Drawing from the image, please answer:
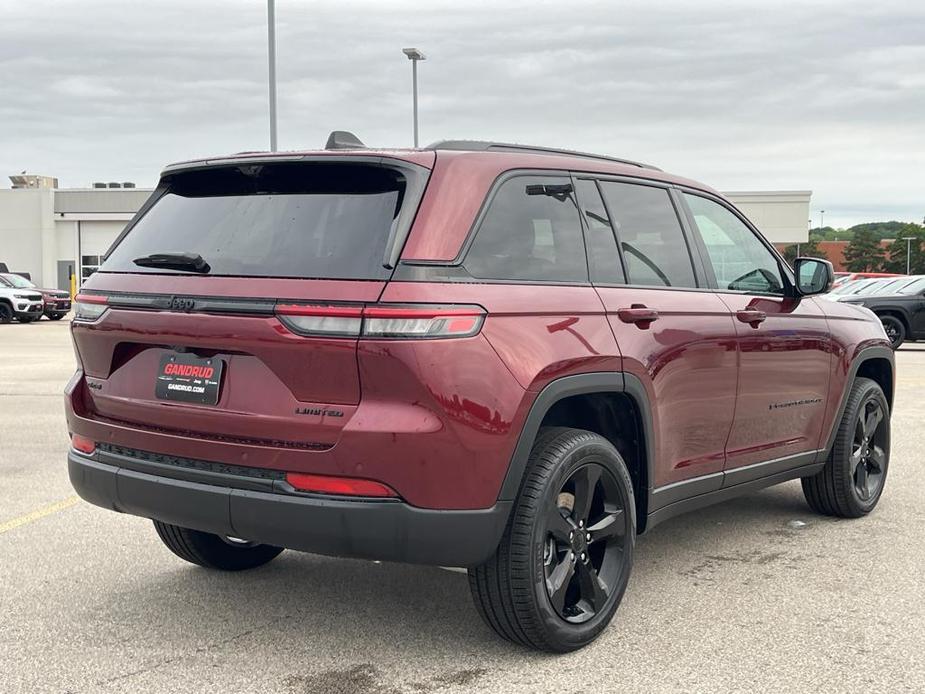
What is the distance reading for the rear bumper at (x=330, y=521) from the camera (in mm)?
3406

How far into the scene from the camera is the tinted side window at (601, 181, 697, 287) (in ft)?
14.5

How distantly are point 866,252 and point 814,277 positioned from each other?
102 meters

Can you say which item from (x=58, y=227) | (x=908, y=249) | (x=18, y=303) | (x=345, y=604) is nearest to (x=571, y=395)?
(x=345, y=604)

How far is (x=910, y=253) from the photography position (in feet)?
313

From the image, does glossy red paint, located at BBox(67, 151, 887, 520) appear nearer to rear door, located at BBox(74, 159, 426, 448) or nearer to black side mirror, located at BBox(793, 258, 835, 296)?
rear door, located at BBox(74, 159, 426, 448)

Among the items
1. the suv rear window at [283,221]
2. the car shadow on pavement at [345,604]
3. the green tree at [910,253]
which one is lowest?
the car shadow on pavement at [345,604]

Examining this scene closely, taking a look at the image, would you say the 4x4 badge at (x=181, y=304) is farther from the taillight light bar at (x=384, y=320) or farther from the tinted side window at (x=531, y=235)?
the tinted side window at (x=531, y=235)

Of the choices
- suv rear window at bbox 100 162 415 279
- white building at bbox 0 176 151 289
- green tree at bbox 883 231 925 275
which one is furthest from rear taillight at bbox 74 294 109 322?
green tree at bbox 883 231 925 275

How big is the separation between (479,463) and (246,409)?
2.63 ft

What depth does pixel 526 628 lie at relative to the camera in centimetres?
370

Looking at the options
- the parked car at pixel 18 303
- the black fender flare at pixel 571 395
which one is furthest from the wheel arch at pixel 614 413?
the parked car at pixel 18 303

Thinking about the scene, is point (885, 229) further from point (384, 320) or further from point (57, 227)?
point (384, 320)

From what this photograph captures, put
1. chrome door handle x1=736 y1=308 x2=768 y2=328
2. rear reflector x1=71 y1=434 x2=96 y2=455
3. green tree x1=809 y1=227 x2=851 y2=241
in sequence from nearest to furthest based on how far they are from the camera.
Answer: rear reflector x1=71 y1=434 x2=96 y2=455 < chrome door handle x1=736 y1=308 x2=768 y2=328 < green tree x1=809 y1=227 x2=851 y2=241

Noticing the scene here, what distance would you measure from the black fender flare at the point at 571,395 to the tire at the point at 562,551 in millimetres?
124
